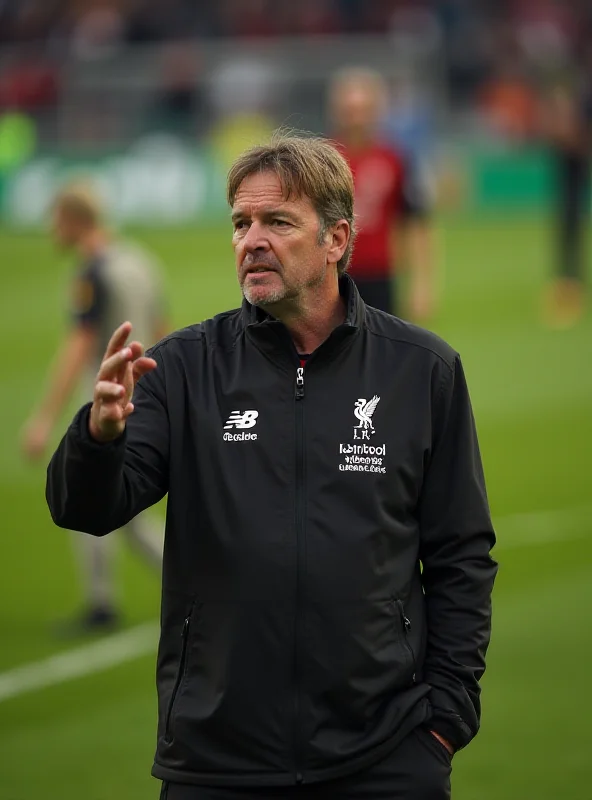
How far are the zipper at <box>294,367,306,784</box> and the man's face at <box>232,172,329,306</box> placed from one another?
0.24 metres

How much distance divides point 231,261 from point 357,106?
54.4ft

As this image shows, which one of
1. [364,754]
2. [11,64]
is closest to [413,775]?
[364,754]

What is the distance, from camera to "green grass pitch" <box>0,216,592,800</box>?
683cm

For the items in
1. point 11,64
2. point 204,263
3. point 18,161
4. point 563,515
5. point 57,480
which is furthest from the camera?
point 11,64

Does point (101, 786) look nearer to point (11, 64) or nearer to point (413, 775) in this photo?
point (413, 775)

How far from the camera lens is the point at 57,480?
375cm

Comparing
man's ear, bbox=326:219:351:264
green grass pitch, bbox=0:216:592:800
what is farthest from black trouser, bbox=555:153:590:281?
man's ear, bbox=326:219:351:264

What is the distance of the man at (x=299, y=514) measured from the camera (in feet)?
12.4

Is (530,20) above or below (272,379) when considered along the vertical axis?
above

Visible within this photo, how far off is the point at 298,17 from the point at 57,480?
39166 millimetres

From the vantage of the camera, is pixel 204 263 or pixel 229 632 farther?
pixel 204 263

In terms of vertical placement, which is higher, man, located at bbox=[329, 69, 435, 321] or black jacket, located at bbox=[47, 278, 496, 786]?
man, located at bbox=[329, 69, 435, 321]

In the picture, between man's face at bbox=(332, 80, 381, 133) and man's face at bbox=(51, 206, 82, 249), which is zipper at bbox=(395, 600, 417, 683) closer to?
man's face at bbox=(51, 206, 82, 249)

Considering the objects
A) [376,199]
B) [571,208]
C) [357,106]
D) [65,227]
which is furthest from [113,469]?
[571,208]
